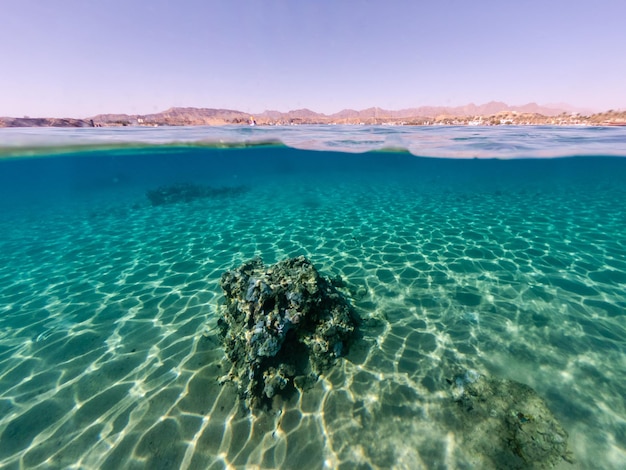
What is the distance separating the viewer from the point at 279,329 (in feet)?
14.0

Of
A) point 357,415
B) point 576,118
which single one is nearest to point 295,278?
point 357,415

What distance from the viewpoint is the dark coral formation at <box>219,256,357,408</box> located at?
405 centimetres

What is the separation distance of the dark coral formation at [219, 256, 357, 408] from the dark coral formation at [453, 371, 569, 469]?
201cm

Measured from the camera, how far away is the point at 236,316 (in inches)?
192

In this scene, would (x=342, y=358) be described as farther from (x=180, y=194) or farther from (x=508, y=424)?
(x=180, y=194)

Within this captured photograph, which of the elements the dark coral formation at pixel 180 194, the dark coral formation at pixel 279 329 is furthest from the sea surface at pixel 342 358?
the dark coral formation at pixel 180 194

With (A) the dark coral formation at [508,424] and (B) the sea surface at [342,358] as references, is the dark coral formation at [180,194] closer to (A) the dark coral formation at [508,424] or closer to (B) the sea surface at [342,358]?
(B) the sea surface at [342,358]

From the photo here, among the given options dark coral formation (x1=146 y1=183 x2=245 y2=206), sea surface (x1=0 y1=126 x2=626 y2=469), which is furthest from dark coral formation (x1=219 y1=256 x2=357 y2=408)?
dark coral formation (x1=146 y1=183 x2=245 y2=206)

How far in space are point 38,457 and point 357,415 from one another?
4.13 m

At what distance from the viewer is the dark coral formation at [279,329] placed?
159 inches

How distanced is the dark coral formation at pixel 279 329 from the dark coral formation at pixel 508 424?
2014 mm

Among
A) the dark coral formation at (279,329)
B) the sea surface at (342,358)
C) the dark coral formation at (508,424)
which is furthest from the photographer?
the dark coral formation at (279,329)

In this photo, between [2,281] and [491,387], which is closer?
[491,387]

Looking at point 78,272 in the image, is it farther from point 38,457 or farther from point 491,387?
point 491,387
